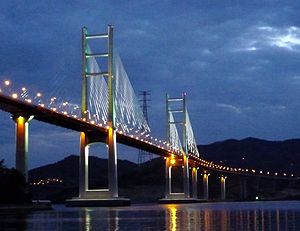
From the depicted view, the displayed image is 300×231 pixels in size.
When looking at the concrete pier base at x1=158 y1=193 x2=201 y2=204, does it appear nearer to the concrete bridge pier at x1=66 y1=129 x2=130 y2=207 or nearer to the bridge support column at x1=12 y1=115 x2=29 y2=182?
the concrete bridge pier at x1=66 y1=129 x2=130 y2=207

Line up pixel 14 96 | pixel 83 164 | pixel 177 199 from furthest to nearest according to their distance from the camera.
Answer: pixel 177 199, pixel 83 164, pixel 14 96

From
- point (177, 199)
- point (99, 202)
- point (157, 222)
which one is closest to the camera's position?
point (157, 222)

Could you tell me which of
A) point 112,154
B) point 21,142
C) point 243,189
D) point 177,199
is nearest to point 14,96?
point 21,142

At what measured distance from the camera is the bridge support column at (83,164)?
65062 millimetres

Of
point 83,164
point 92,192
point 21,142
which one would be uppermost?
point 21,142

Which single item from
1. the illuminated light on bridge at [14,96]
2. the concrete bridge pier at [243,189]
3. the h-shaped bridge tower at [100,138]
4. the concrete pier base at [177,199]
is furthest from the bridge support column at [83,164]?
the concrete bridge pier at [243,189]

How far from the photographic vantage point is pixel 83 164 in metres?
65.0

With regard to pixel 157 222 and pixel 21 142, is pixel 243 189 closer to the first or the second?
pixel 21 142

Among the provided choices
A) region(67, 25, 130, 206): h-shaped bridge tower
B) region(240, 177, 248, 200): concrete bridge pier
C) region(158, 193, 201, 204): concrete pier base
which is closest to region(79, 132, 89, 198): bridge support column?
region(67, 25, 130, 206): h-shaped bridge tower

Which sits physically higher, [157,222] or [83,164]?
[83,164]

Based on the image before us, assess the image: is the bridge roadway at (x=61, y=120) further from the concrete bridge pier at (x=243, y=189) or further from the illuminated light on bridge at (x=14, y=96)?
the concrete bridge pier at (x=243, y=189)

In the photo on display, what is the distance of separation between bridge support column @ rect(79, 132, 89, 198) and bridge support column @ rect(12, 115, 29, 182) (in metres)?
9.60

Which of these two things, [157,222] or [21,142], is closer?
[157,222]

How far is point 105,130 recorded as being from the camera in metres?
63.8
